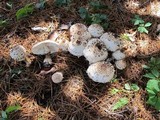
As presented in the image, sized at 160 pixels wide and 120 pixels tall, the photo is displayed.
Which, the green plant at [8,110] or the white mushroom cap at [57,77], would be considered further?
the white mushroom cap at [57,77]

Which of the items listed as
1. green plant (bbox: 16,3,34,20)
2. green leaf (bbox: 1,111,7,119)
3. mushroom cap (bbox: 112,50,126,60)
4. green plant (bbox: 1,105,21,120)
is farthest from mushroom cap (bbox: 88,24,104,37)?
green leaf (bbox: 1,111,7,119)

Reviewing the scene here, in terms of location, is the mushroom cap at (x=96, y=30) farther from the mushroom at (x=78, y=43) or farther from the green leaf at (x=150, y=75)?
the green leaf at (x=150, y=75)

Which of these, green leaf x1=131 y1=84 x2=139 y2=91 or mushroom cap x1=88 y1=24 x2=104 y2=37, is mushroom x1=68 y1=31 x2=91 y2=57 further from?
green leaf x1=131 y1=84 x2=139 y2=91

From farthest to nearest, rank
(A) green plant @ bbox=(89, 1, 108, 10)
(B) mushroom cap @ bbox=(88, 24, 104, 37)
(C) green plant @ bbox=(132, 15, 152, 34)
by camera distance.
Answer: (A) green plant @ bbox=(89, 1, 108, 10)
(C) green plant @ bbox=(132, 15, 152, 34)
(B) mushroom cap @ bbox=(88, 24, 104, 37)

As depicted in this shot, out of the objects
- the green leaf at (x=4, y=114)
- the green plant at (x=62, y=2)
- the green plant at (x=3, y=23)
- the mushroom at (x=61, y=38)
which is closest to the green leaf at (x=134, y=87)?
the mushroom at (x=61, y=38)

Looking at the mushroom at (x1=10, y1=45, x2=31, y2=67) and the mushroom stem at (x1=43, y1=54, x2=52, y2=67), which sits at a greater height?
the mushroom at (x1=10, y1=45, x2=31, y2=67)

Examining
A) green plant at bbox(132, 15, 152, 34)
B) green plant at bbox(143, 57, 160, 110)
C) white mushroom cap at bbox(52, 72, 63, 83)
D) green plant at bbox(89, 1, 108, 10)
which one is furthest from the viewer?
green plant at bbox(89, 1, 108, 10)
